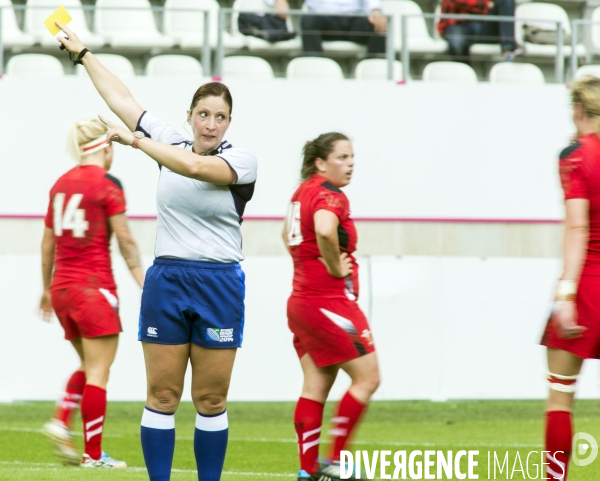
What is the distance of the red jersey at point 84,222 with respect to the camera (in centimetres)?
619

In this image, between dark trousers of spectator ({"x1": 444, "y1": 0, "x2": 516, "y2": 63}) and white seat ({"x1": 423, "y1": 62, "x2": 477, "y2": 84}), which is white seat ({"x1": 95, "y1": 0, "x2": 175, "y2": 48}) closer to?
white seat ({"x1": 423, "y1": 62, "x2": 477, "y2": 84})

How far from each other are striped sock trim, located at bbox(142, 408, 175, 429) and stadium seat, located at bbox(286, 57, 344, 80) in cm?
818

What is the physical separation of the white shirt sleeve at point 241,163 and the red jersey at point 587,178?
4.14ft

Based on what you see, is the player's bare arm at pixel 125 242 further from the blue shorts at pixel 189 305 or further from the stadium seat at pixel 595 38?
the stadium seat at pixel 595 38

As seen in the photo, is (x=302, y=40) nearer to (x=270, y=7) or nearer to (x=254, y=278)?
(x=270, y=7)

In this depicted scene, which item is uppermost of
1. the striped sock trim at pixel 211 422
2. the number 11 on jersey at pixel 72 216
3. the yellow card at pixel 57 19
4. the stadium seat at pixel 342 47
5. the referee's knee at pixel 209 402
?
the stadium seat at pixel 342 47

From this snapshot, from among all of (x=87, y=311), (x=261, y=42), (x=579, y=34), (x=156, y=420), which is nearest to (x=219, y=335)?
(x=156, y=420)

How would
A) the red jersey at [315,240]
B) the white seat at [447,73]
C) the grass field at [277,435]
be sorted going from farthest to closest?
the white seat at [447,73] < the grass field at [277,435] < the red jersey at [315,240]

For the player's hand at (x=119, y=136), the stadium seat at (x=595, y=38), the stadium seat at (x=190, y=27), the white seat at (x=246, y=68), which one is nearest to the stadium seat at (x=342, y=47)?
the white seat at (x=246, y=68)

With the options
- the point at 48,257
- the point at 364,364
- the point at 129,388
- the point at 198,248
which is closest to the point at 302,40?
the point at 129,388

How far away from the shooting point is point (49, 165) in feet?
36.1

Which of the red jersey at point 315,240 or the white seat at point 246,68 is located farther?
the white seat at point 246,68

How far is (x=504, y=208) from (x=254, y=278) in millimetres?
3292

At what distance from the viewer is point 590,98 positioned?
A: 165 inches
